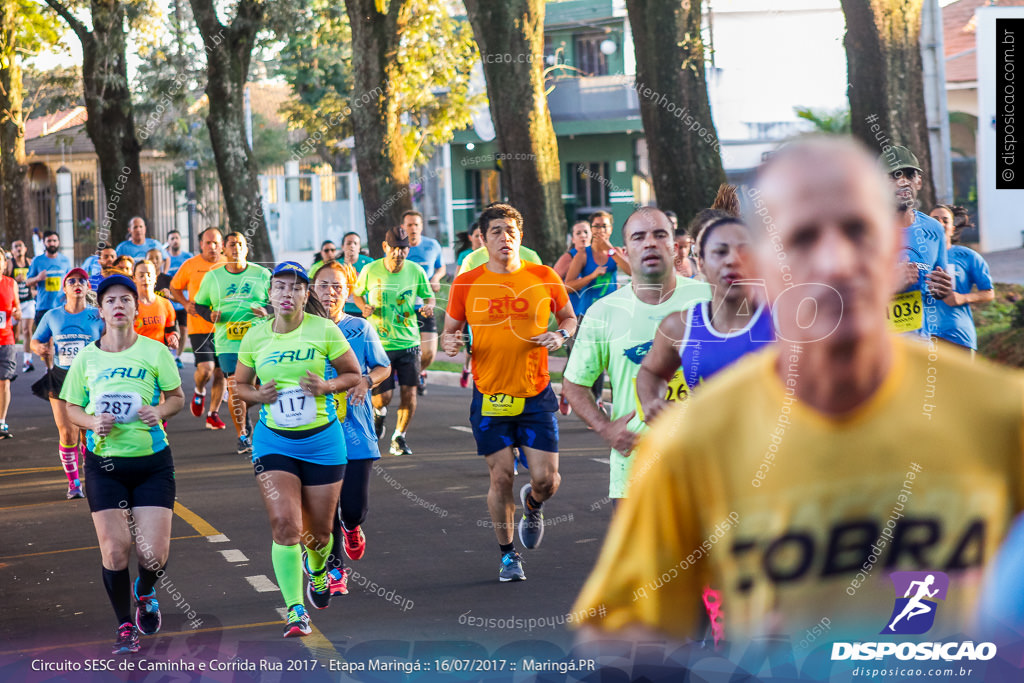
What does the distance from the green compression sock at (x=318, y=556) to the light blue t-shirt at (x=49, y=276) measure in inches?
429

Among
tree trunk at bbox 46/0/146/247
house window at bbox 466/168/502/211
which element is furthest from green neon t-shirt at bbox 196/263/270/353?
house window at bbox 466/168/502/211

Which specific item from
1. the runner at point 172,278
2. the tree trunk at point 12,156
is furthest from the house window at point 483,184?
the runner at point 172,278

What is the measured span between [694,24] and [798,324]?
15.1m

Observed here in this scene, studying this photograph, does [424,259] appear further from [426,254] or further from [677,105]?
[677,105]

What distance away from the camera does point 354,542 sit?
7457 mm

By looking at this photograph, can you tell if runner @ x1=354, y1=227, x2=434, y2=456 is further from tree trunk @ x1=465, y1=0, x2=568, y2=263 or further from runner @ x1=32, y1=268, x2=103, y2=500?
tree trunk @ x1=465, y1=0, x2=568, y2=263

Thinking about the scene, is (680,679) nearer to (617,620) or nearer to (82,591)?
(617,620)

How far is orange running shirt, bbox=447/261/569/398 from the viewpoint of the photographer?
7410 mm

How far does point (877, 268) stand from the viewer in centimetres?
138

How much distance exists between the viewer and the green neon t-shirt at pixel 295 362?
20.7ft

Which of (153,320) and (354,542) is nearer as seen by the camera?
(354,542)

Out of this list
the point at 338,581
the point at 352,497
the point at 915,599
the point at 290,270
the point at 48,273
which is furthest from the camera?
the point at 48,273

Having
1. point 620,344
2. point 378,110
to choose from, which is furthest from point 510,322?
point 378,110

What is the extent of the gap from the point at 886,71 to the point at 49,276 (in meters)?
10.5
